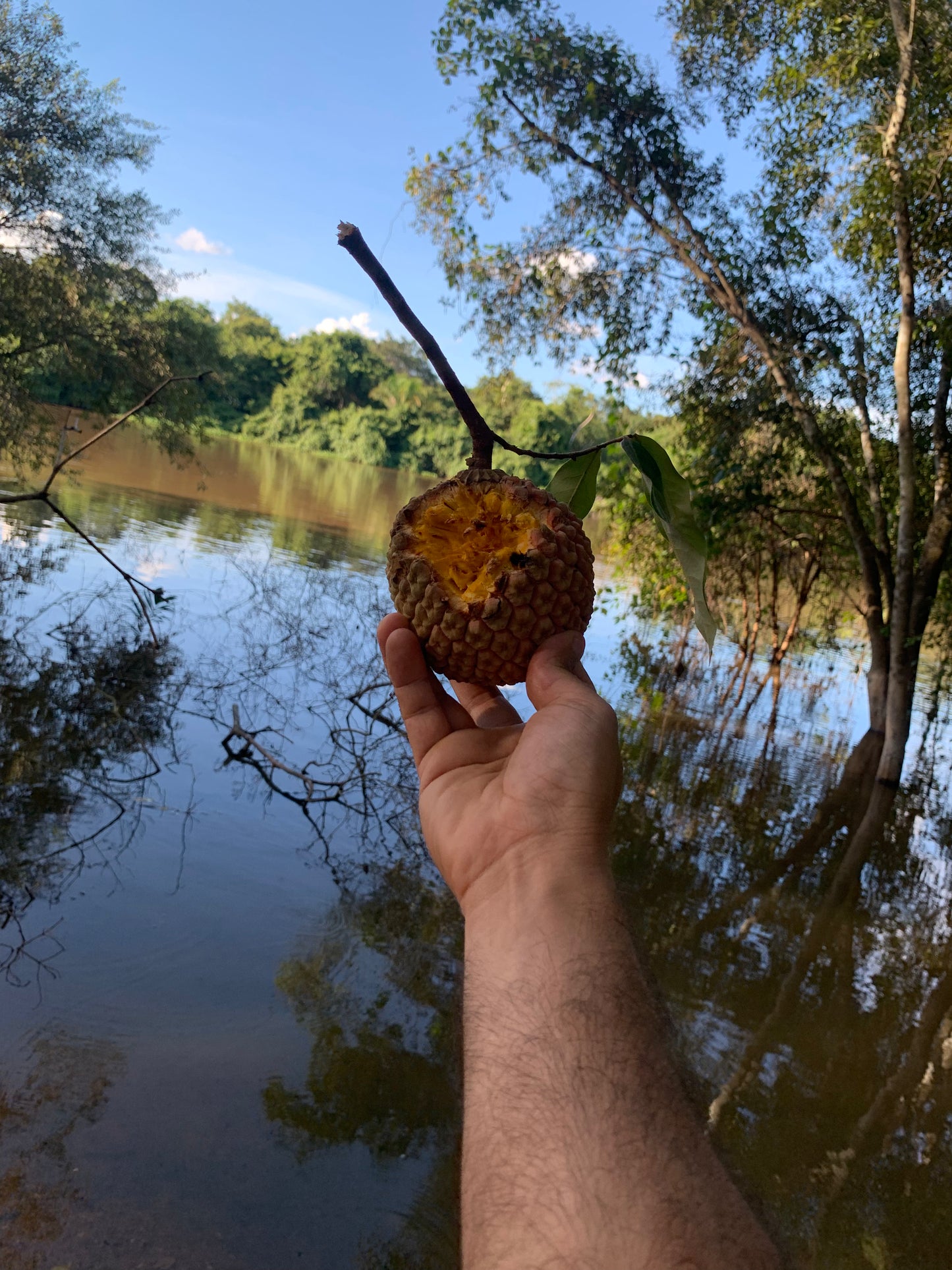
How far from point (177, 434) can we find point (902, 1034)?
14.4 meters

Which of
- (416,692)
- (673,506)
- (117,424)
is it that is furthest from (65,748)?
(673,506)

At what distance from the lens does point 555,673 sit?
1674mm

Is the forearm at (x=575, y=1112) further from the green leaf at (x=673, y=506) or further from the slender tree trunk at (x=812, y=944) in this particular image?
the slender tree trunk at (x=812, y=944)

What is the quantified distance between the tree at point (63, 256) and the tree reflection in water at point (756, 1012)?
10.9 meters

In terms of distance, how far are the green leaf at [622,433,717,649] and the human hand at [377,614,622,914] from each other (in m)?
0.28

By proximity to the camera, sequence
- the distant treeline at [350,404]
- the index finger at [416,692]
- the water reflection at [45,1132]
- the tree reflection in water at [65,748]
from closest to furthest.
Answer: the index finger at [416,692], the water reflection at [45,1132], the tree reflection in water at [65,748], the distant treeline at [350,404]

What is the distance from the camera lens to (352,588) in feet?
44.2

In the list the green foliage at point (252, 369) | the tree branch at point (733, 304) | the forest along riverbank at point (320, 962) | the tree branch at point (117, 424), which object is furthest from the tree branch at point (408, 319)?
the green foliage at point (252, 369)

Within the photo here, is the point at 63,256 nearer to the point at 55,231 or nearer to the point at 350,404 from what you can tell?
the point at 55,231

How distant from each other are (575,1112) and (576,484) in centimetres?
109

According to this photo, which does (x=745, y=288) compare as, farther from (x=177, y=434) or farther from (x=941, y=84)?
(x=177, y=434)

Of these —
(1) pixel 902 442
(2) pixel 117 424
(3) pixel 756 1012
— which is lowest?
(3) pixel 756 1012

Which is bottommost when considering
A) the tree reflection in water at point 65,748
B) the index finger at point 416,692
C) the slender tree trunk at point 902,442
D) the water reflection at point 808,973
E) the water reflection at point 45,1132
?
the water reflection at point 45,1132

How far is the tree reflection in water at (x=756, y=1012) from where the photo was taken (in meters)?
3.64
